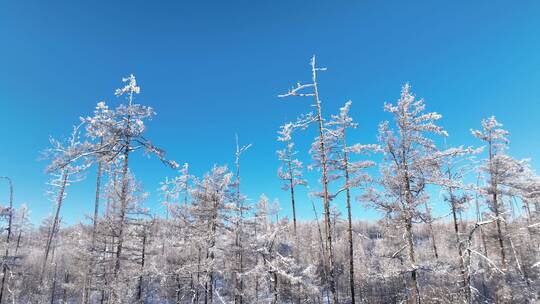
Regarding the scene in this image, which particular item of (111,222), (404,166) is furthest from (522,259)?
(111,222)

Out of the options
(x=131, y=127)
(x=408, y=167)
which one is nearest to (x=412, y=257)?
(x=408, y=167)

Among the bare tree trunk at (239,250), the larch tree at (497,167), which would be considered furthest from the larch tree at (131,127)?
the larch tree at (497,167)

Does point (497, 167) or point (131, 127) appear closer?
point (131, 127)

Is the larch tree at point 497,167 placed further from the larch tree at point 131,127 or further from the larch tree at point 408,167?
the larch tree at point 131,127

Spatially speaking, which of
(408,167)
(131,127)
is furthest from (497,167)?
(131,127)

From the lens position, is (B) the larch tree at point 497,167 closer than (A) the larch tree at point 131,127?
No

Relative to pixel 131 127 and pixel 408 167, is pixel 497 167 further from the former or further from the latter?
pixel 131 127

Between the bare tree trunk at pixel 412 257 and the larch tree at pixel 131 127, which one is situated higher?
the larch tree at pixel 131 127

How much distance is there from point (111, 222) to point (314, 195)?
13.9 meters

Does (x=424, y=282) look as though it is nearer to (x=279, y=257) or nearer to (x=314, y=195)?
(x=314, y=195)

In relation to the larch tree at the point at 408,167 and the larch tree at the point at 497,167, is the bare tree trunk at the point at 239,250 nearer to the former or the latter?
the larch tree at the point at 408,167

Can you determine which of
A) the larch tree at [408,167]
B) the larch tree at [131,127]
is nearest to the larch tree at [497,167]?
the larch tree at [408,167]

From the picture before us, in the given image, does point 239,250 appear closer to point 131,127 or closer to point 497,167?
point 131,127

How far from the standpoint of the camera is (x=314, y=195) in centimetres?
2406
